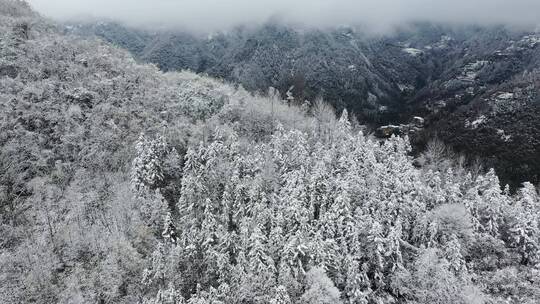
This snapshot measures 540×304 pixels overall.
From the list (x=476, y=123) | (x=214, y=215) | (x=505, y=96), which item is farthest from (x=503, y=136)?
(x=214, y=215)

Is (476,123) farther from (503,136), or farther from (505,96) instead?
(505,96)

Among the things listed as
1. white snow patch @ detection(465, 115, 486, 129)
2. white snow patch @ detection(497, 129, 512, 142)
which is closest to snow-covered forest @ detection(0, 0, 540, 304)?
white snow patch @ detection(497, 129, 512, 142)

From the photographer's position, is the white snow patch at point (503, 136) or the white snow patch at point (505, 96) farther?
the white snow patch at point (505, 96)

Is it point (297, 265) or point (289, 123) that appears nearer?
point (297, 265)

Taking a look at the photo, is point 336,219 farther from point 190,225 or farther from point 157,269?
point 157,269

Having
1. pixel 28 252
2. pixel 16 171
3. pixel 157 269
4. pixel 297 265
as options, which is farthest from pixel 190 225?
pixel 16 171

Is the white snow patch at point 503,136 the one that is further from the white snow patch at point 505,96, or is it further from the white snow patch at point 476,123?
the white snow patch at point 505,96

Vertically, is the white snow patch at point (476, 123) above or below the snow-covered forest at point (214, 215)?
below

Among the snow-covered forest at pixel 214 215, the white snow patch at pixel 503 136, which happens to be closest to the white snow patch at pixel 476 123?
the white snow patch at pixel 503 136

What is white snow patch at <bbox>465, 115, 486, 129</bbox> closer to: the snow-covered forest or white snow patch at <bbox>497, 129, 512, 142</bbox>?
white snow patch at <bbox>497, 129, 512, 142</bbox>
